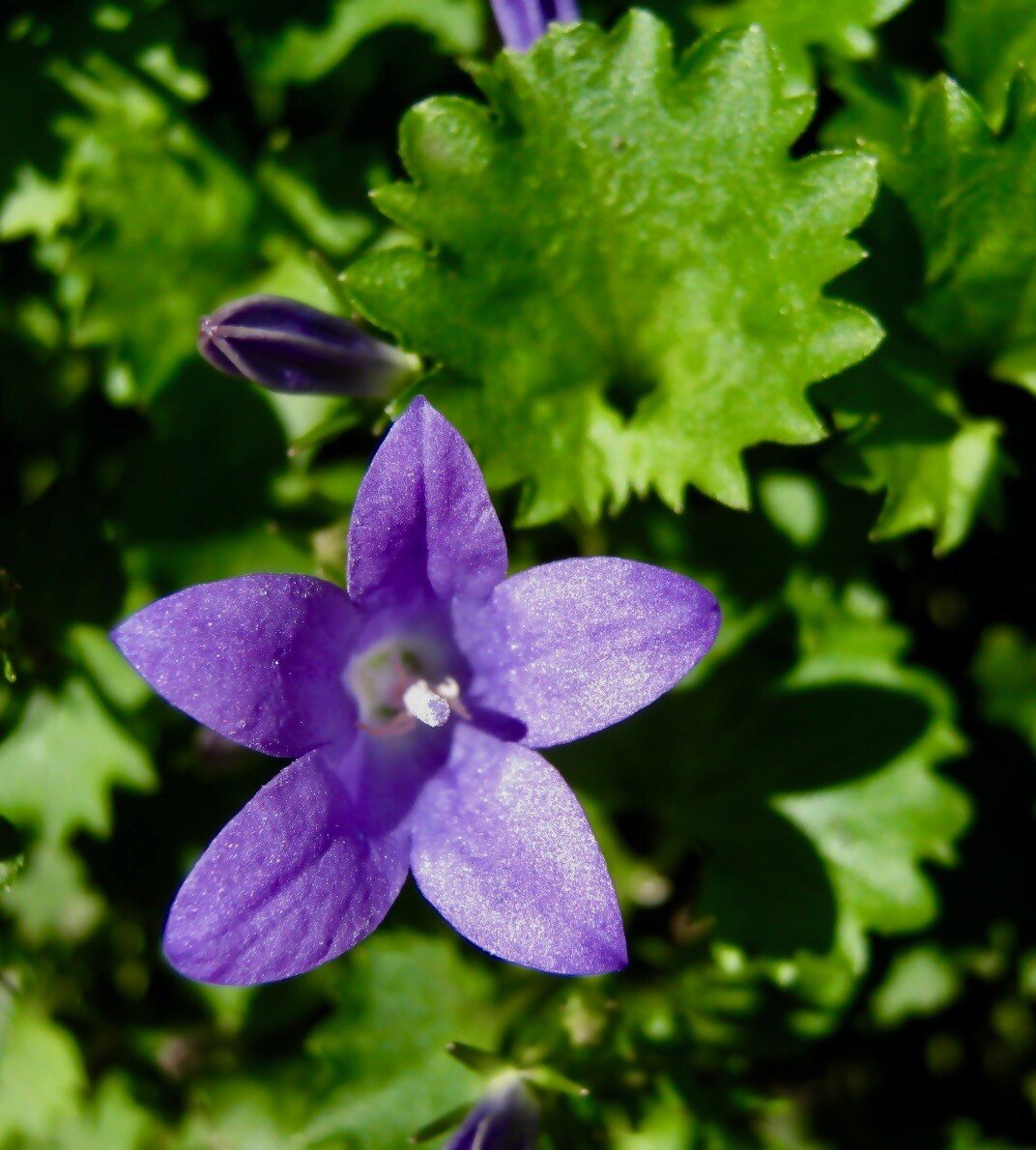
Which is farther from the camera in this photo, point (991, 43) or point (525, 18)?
point (991, 43)

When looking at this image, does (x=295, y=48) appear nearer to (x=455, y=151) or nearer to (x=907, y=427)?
(x=455, y=151)

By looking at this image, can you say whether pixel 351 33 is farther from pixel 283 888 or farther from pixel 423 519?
pixel 283 888

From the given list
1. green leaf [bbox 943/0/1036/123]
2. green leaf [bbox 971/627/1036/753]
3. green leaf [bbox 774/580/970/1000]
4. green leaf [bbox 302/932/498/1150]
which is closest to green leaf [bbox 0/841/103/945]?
green leaf [bbox 302/932/498/1150]

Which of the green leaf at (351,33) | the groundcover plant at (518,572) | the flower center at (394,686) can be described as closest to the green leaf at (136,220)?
the groundcover plant at (518,572)

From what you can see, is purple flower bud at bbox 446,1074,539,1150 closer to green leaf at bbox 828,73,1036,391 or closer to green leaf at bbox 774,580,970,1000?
green leaf at bbox 774,580,970,1000

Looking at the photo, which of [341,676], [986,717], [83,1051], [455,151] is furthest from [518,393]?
[83,1051]

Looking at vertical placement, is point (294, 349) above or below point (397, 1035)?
above

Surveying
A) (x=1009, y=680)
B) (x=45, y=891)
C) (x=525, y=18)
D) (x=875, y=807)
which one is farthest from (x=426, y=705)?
(x=1009, y=680)
